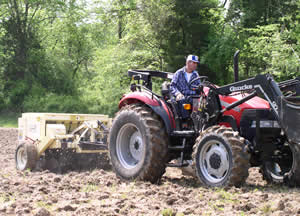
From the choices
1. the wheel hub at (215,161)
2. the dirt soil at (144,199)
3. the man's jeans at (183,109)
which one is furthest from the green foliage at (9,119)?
the wheel hub at (215,161)

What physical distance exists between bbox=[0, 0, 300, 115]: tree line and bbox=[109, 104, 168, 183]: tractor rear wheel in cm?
996

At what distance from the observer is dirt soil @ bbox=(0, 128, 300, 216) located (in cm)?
441

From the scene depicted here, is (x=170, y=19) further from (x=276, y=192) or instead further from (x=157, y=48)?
(x=276, y=192)

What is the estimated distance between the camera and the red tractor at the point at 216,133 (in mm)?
5406

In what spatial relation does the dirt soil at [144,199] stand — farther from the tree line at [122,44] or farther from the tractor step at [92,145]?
the tree line at [122,44]

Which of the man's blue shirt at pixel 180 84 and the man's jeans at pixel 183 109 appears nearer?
the man's jeans at pixel 183 109

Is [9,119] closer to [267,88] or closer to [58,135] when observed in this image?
[58,135]

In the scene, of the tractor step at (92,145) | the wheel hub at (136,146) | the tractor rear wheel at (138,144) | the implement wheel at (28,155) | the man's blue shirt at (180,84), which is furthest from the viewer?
the implement wheel at (28,155)

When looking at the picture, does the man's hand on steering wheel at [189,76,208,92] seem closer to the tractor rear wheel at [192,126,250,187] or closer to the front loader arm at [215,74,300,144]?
the front loader arm at [215,74,300,144]

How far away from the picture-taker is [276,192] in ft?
17.5

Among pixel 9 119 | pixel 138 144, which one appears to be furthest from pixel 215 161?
pixel 9 119

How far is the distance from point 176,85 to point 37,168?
4.32 m

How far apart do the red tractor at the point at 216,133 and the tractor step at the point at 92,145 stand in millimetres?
1798

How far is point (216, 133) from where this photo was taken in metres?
5.62
